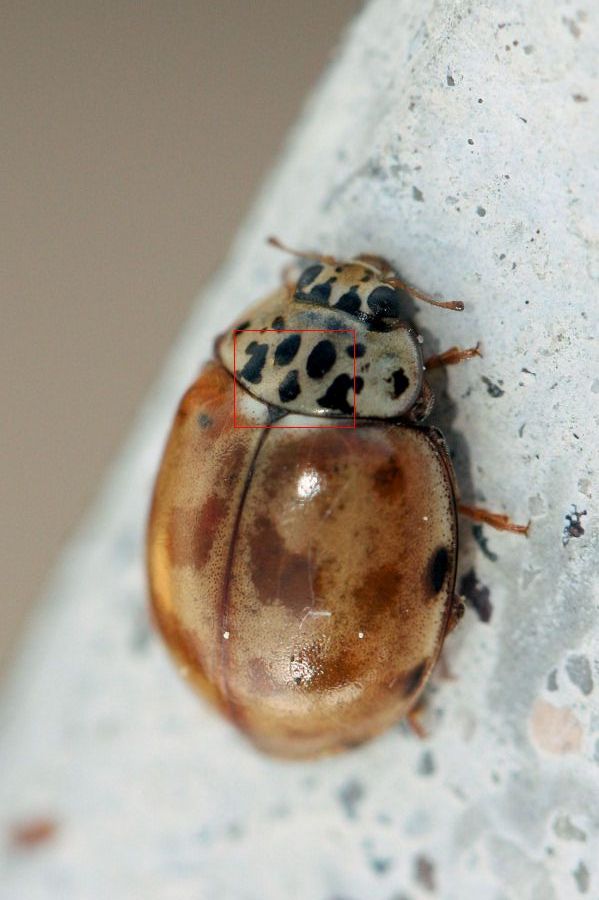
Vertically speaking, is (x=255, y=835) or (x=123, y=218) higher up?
(x=123, y=218)

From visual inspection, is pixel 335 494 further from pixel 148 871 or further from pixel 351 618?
pixel 148 871

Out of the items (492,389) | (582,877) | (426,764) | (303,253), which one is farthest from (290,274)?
(582,877)

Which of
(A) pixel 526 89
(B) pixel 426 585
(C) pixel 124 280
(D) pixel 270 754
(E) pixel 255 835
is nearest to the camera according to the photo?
(A) pixel 526 89

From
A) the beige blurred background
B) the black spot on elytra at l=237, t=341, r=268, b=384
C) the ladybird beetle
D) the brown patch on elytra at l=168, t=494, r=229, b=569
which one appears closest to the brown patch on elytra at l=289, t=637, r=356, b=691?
the ladybird beetle

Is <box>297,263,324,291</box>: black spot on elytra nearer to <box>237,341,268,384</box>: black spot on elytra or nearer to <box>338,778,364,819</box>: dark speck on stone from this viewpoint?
<box>237,341,268,384</box>: black spot on elytra

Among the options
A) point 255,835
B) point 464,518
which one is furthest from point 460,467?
point 255,835

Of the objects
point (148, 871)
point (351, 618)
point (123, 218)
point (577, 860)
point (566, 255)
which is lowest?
point (148, 871)
